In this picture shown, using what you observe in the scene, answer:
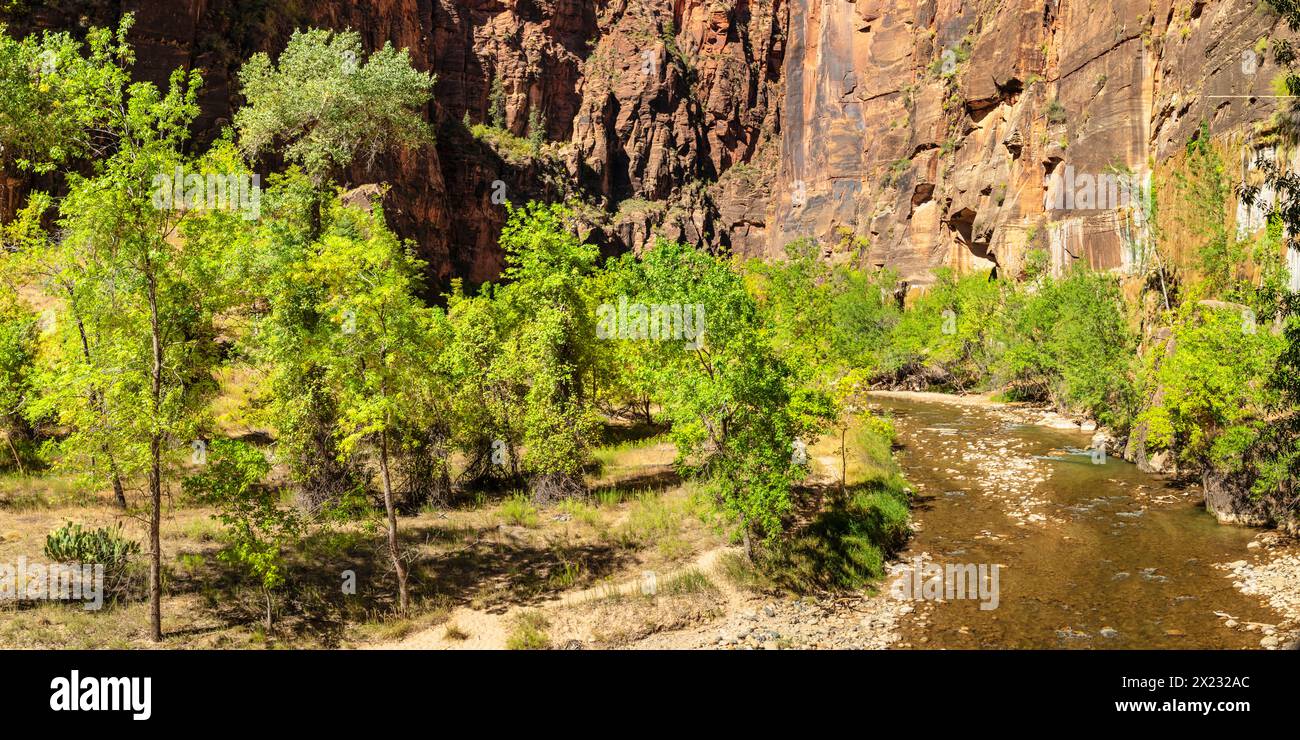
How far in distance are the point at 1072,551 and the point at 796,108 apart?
12120 centimetres

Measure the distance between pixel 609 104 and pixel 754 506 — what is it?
124m

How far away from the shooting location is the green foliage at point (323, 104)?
32.1m

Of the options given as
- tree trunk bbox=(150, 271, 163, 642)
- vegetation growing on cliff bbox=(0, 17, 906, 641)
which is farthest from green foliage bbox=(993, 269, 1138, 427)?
tree trunk bbox=(150, 271, 163, 642)

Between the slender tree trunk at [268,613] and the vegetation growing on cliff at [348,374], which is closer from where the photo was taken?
the vegetation growing on cliff at [348,374]

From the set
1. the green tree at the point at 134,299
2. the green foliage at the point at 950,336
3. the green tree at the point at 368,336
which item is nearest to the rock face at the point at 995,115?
the green foliage at the point at 950,336

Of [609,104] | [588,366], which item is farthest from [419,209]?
[609,104]

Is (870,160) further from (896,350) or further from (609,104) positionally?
(896,350)

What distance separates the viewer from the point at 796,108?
12731 cm

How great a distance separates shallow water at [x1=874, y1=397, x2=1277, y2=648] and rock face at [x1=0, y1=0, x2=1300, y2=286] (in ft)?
56.9

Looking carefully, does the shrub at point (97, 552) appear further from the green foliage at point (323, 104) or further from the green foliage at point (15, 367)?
the green foliage at point (323, 104)

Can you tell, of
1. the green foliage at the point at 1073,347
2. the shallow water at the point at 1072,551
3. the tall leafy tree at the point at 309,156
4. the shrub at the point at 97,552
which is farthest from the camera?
the green foliage at the point at 1073,347

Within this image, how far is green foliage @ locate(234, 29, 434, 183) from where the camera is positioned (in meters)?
32.1

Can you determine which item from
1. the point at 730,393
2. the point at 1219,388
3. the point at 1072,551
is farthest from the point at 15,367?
the point at 1219,388

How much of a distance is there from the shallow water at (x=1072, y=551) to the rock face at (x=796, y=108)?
17350mm
